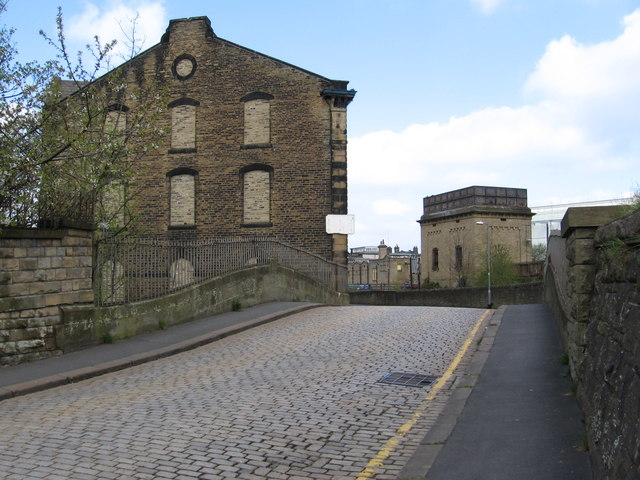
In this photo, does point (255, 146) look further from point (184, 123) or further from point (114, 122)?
point (114, 122)

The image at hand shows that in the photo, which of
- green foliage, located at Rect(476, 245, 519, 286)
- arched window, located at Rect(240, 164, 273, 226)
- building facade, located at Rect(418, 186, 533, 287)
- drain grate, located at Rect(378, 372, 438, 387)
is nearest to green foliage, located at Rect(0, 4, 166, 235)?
drain grate, located at Rect(378, 372, 438, 387)

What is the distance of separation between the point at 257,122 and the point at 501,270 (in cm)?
3562

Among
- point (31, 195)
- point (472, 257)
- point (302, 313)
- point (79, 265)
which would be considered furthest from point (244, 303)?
point (472, 257)

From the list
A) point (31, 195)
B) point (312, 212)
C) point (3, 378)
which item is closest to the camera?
point (3, 378)

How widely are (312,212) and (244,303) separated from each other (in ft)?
29.0

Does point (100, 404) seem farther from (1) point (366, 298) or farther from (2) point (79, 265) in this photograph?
(1) point (366, 298)

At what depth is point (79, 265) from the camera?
1133 cm

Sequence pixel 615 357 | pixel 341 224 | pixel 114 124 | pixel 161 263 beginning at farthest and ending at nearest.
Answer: pixel 341 224, pixel 114 124, pixel 161 263, pixel 615 357

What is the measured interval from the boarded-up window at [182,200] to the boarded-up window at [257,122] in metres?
3.24

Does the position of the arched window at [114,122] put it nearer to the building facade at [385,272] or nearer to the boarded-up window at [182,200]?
the boarded-up window at [182,200]

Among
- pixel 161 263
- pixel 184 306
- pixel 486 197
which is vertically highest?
pixel 486 197

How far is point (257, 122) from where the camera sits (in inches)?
1027

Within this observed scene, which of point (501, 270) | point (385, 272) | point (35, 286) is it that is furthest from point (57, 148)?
point (385, 272)

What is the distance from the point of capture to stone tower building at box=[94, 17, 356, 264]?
2548cm
